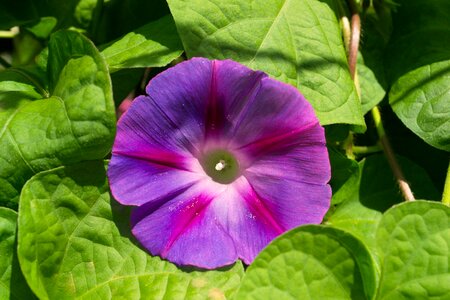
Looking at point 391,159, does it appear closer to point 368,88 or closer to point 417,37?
point 368,88

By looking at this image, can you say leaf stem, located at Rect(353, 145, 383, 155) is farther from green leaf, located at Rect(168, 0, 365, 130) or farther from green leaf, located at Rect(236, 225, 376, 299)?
green leaf, located at Rect(236, 225, 376, 299)

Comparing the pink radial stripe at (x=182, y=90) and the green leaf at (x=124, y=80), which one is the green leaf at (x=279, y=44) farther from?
the green leaf at (x=124, y=80)

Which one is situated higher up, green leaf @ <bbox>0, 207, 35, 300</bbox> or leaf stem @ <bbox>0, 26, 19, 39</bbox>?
leaf stem @ <bbox>0, 26, 19, 39</bbox>

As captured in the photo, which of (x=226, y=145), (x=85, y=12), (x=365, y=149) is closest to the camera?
(x=226, y=145)

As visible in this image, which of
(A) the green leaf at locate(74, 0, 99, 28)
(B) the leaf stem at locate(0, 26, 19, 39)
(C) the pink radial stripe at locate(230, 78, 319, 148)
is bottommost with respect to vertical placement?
(B) the leaf stem at locate(0, 26, 19, 39)

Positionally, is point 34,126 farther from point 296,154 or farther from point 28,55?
point 28,55

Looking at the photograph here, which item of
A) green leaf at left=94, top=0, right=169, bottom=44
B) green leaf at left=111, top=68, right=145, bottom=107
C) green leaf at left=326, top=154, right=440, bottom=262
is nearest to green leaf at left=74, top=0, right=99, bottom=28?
green leaf at left=94, top=0, right=169, bottom=44

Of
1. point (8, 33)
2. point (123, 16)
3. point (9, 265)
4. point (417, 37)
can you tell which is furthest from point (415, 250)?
point (8, 33)

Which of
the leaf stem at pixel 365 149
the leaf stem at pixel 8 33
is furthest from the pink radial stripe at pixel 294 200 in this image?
the leaf stem at pixel 8 33
